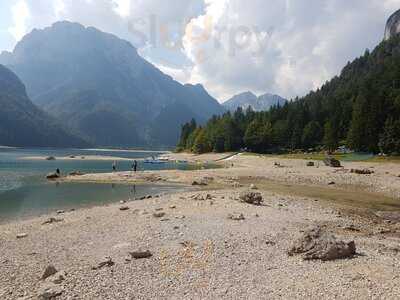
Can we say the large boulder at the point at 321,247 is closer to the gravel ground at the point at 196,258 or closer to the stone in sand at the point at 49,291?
the gravel ground at the point at 196,258

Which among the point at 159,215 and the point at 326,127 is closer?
the point at 159,215

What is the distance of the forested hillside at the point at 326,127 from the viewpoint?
328 ft

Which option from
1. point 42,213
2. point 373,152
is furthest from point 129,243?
point 373,152

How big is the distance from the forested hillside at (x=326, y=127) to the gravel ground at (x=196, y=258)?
239 ft

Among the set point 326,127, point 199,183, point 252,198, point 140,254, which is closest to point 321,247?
point 140,254

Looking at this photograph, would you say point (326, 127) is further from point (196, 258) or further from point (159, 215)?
point (196, 258)

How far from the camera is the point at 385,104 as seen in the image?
341ft

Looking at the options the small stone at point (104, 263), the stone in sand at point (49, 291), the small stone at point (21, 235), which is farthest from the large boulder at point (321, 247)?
the small stone at point (21, 235)

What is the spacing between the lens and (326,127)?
412 feet

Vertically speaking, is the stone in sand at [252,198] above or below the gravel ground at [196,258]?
above

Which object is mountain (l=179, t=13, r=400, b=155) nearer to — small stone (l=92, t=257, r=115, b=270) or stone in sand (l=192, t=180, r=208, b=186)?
stone in sand (l=192, t=180, r=208, b=186)

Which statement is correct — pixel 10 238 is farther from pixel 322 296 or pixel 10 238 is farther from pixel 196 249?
pixel 322 296

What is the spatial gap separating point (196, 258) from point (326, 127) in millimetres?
116628

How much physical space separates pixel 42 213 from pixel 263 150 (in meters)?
116
